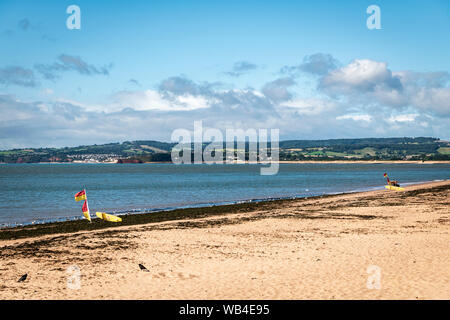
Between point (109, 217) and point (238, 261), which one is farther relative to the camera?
point (109, 217)

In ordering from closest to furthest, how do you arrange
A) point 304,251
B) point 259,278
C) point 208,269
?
point 259,278, point 208,269, point 304,251

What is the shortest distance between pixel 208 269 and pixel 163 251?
3518mm

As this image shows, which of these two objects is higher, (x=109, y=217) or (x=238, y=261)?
(x=238, y=261)

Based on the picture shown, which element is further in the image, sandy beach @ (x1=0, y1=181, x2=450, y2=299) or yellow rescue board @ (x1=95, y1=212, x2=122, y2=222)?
yellow rescue board @ (x1=95, y1=212, x2=122, y2=222)

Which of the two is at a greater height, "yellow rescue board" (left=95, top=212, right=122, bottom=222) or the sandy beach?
the sandy beach

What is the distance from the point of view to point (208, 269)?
12.8 m

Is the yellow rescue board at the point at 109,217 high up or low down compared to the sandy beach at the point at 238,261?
down

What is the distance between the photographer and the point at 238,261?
45.4 feet

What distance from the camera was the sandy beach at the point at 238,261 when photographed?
10.5m

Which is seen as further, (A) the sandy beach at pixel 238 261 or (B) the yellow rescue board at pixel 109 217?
(B) the yellow rescue board at pixel 109 217

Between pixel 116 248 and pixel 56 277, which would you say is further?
pixel 116 248

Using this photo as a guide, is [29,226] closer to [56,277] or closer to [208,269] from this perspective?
[56,277]

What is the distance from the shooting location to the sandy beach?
1052 centimetres
